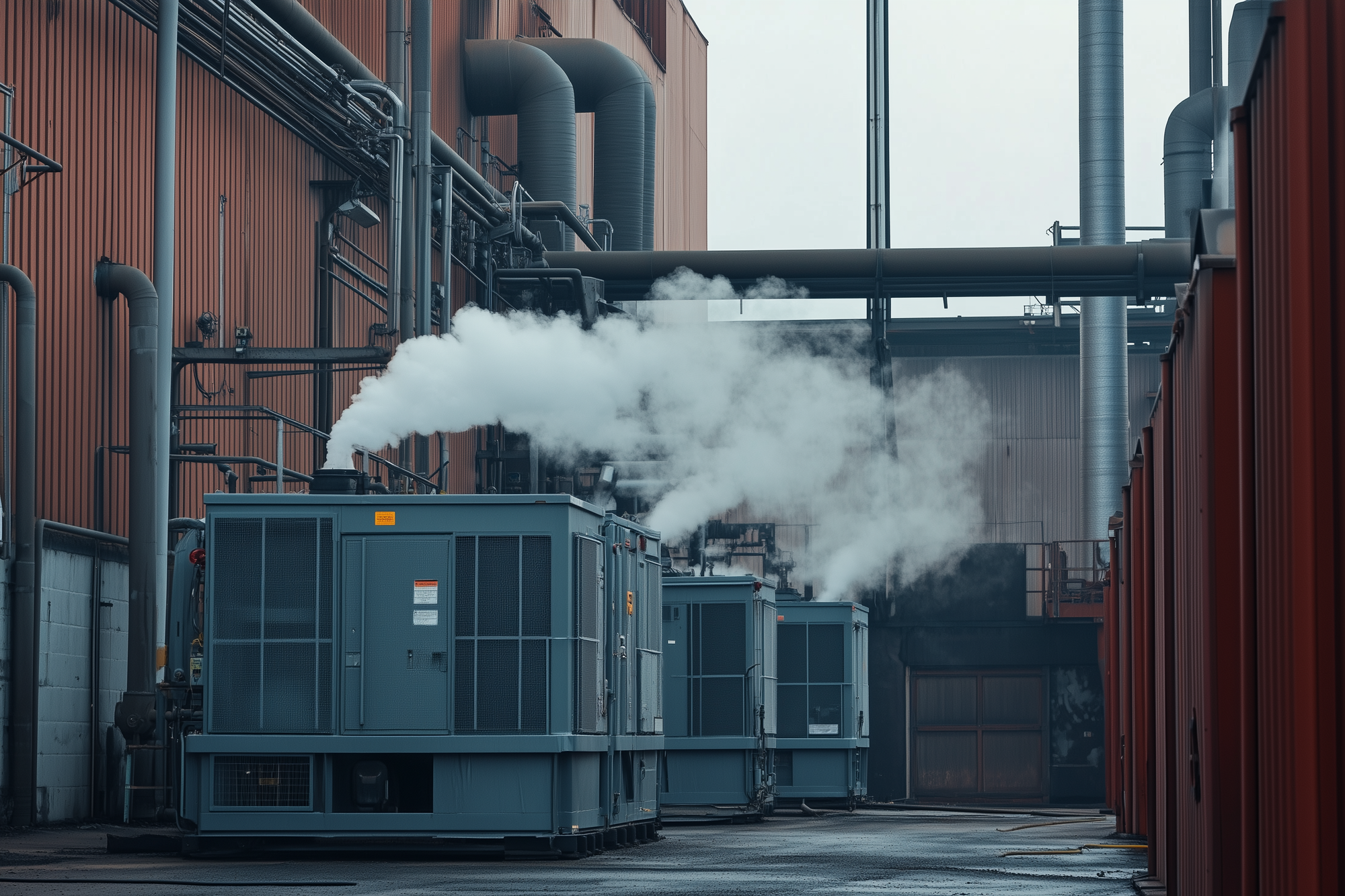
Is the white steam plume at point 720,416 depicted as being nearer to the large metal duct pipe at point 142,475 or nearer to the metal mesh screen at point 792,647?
the large metal duct pipe at point 142,475

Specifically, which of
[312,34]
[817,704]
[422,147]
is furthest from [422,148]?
[817,704]

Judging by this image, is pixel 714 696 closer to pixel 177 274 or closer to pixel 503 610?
pixel 177 274

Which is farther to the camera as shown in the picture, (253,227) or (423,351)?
(253,227)

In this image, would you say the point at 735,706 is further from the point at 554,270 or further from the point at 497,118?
the point at 497,118

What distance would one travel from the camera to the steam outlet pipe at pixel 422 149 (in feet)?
77.0

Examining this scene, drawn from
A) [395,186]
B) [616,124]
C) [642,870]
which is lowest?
[642,870]

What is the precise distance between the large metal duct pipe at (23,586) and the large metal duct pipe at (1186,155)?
26520 mm

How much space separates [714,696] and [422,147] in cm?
804

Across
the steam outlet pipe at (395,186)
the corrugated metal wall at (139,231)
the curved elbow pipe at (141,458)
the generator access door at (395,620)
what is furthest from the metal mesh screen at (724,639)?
the generator access door at (395,620)

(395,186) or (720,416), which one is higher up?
(395,186)

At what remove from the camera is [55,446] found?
17109 millimetres

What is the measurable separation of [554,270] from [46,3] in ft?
37.0

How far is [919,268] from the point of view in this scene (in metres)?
30.6

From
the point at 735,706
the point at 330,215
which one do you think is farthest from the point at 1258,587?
the point at 330,215
